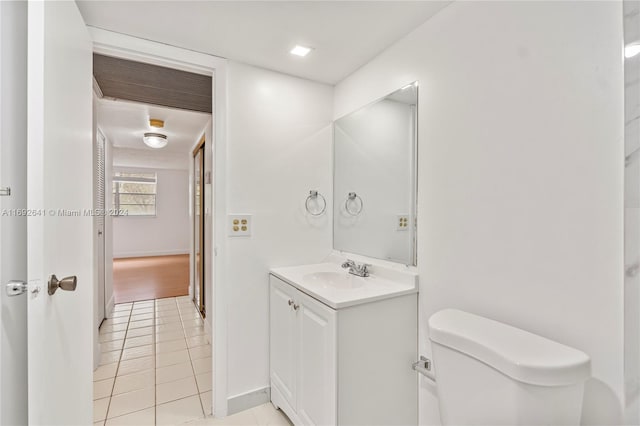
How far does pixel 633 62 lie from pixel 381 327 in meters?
1.29

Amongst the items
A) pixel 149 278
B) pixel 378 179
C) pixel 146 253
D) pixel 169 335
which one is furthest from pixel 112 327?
pixel 146 253

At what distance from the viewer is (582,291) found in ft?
3.19

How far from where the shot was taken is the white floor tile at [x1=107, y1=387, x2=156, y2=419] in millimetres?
1849

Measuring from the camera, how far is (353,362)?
136 cm

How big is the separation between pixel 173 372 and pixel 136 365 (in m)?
0.35

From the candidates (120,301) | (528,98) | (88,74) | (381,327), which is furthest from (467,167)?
(120,301)

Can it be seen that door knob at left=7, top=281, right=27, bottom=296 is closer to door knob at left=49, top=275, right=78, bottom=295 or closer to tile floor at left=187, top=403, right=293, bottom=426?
door knob at left=49, top=275, right=78, bottom=295

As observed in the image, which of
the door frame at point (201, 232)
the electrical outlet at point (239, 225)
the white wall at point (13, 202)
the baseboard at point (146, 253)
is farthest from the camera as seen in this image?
the baseboard at point (146, 253)

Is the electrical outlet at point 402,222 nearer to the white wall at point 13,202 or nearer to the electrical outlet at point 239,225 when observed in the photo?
the electrical outlet at point 239,225

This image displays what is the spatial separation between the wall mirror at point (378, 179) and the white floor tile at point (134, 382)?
1.67 m

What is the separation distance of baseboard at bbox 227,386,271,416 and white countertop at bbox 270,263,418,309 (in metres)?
0.78

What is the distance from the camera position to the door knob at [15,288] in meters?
0.91

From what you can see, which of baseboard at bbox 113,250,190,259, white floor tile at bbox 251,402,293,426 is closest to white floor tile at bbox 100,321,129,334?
white floor tile at bbox 251,402,293,426

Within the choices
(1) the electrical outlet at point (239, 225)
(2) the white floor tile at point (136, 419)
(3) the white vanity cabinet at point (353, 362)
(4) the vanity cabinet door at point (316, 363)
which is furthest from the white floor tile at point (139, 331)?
(4) the vanity cabinet door at point (316, 363)
